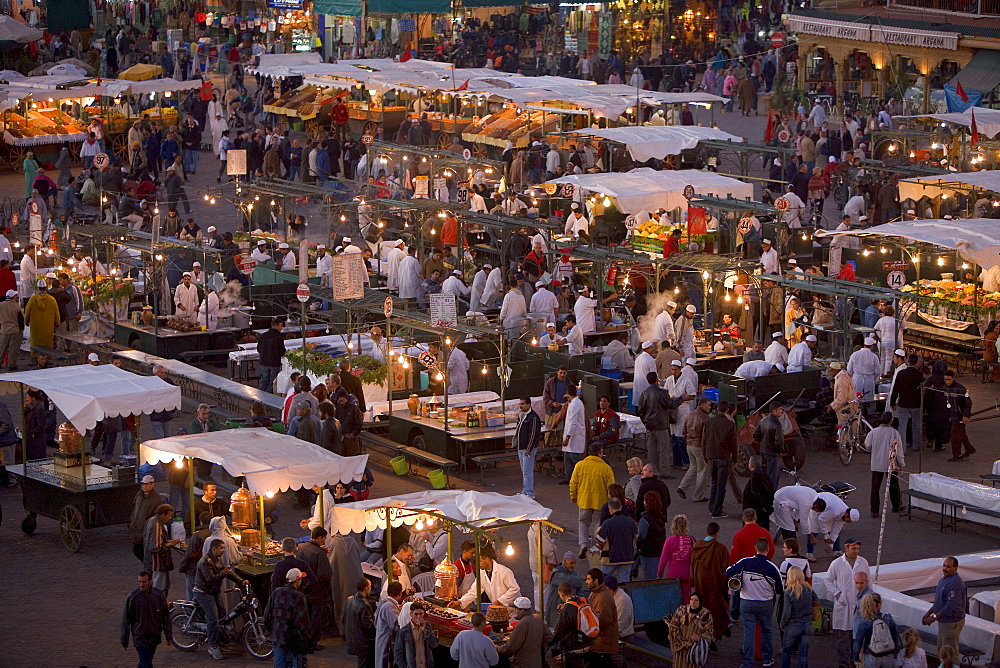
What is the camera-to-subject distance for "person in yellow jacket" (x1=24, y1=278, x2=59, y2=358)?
83.4ft

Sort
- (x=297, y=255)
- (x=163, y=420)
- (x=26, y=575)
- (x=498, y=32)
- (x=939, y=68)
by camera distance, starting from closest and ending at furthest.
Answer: (x=26, y=575), (x=163, y=420), (x=297, y=255), (x=939, y=68), (x=498, y=32)

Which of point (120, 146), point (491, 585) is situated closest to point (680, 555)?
point (491, 585)

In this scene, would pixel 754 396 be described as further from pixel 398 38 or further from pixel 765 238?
pixel 398 38

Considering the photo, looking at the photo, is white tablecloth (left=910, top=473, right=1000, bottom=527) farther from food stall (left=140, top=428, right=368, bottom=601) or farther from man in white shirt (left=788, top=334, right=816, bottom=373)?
food stall (left=140, top=428, right=368, bottom=601)

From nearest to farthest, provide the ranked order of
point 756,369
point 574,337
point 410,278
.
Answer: point 756,369 < point 574,337 < point 410,278

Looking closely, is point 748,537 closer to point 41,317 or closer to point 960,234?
point 960,234

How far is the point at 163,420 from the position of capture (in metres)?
20.8

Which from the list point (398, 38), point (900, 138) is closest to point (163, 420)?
point (900, 138)

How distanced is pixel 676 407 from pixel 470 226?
1113 centimetres

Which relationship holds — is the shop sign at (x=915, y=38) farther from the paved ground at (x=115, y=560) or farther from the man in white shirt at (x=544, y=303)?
the paved ground at (x=115, y=560)

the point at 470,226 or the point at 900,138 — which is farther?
the point at 900,138

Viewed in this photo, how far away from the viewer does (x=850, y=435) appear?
21.4 m

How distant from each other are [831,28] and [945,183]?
18312 millimetres

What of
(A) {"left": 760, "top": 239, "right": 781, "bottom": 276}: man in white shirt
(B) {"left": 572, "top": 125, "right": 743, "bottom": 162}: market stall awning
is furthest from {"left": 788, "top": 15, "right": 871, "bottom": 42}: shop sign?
(A) {"left": 760, "top": 239, "right": 781, "bottom": 276}: man in white shirt
